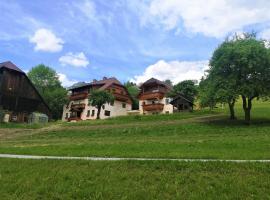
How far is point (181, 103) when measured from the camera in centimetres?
5972

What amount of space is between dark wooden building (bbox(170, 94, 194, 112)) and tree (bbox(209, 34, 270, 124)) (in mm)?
23136

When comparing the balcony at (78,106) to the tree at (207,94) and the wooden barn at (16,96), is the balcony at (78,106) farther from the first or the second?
the tree at (207,94)

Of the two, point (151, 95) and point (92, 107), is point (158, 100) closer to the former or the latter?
point (151, 95)

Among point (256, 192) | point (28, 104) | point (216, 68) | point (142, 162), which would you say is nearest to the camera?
point (256, 192)

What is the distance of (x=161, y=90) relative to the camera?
66.6 meters

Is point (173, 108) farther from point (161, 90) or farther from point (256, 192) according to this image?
point (256, 192)

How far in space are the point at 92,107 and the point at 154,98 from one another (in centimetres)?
1396

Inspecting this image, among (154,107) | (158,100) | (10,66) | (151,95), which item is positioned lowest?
(154,107)

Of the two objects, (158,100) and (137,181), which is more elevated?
(158,100)

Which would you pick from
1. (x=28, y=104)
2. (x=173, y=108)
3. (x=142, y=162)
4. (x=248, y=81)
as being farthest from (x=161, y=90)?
(x=142, y=162)

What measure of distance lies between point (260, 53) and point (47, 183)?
98.4 feet

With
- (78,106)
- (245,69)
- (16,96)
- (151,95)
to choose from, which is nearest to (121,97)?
(151,95)

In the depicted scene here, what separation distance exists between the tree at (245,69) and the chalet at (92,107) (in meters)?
34.8

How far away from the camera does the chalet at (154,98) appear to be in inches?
2539
